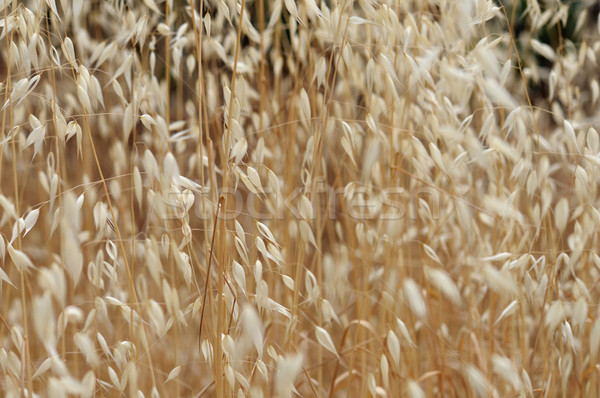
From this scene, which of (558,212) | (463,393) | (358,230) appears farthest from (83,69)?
(463,393)

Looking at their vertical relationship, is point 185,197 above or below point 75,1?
below

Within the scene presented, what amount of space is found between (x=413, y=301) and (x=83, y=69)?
0.46 m

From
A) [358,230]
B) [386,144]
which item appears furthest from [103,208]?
[386,144]

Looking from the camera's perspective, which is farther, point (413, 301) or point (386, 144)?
point (386, 144)

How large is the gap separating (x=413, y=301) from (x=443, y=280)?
1.8 inches

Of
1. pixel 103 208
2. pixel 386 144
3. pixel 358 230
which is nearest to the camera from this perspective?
pixel 103 208

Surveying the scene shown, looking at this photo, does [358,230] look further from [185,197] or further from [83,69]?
[83,69]

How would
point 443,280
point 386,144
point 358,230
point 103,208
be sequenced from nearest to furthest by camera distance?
point 443,280, point 103,208, point 358,230, point 386,144

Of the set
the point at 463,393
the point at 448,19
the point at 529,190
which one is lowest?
the point at 463,393

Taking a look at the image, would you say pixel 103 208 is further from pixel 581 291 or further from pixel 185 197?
pixel 581 291

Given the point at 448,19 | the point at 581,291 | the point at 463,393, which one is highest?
the point at 448,19

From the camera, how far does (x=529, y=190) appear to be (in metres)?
0.78

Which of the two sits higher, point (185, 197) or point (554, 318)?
point (185, 197)

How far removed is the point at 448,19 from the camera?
34.8 inches
